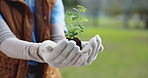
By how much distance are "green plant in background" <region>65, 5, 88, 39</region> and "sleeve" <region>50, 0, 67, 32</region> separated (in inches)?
1.1

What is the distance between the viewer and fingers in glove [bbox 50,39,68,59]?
35.9 inches

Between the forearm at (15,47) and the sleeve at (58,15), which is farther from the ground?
the sleeve at (58,15)

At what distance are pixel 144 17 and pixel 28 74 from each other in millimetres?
15529

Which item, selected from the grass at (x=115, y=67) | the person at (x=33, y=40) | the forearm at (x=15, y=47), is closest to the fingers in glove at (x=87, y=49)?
the person at (x=33, y=40)

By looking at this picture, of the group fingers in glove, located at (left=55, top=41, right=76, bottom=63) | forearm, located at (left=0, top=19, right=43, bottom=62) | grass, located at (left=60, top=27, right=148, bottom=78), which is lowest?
grass, located at (left=60, top=27, right=148, bottom=78)

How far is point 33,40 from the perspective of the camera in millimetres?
1117

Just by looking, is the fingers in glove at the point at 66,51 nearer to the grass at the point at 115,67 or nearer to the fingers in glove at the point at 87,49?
the fingers in glove at the point at 87,49

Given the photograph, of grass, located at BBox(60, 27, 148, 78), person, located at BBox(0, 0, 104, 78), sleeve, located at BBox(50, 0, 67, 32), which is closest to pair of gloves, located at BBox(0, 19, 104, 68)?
person, located at BBox(0, 0, 104, 78)

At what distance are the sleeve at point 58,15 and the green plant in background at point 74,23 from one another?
0.03 m

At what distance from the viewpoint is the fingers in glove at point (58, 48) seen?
91cm

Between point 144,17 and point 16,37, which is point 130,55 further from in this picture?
point 144,17

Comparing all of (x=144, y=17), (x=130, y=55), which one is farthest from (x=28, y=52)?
(x=144, y=17)

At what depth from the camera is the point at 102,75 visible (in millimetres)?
4676

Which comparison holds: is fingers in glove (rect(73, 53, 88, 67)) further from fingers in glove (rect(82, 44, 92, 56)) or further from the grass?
the grass
